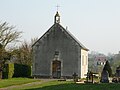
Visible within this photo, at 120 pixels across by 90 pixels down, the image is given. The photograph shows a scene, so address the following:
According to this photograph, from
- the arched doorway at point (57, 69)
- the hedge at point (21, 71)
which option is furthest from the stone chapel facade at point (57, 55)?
the hedge at point (21, 71)

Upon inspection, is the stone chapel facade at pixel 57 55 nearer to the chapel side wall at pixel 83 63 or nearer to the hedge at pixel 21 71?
the chapel side wall at pixel 83 63

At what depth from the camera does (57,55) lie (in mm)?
54344

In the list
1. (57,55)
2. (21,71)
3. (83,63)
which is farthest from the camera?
(83,63)

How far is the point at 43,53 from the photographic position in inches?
2159

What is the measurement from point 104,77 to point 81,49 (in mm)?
12870

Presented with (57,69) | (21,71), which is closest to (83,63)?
(57,69)

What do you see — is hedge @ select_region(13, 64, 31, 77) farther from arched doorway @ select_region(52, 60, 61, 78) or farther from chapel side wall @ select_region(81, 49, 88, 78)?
chapel side wall @ select_region(81, 49, 88, 78)

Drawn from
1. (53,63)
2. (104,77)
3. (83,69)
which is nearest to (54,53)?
(53,63)

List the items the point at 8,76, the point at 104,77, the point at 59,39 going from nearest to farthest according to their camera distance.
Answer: the point at 104,77 → the point at 8,76 → the point at 59,39

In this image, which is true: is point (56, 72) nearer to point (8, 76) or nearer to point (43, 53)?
point (43, 53)

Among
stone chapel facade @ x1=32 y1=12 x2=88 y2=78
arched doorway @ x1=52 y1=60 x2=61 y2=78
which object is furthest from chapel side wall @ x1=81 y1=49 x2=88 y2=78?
arched doorway @ x1=52 y1=60 x2=61 y2=78

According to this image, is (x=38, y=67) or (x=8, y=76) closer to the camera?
(x=8, y=76)

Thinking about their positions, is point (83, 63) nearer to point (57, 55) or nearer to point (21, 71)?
point (57, 55)

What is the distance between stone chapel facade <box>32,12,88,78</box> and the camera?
53656 mm
